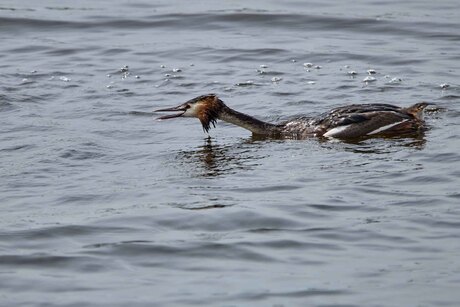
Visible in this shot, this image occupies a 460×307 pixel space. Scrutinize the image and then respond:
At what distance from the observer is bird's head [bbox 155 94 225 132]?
43.3 feet

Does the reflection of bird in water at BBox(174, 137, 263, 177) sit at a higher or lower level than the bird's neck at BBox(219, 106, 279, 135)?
lower

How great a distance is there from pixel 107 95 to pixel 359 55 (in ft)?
12.2

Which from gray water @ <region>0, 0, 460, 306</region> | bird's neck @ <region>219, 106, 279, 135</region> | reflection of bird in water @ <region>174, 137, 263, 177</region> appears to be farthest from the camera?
bird's neck @ <region>219, 106, 279, 135</region>

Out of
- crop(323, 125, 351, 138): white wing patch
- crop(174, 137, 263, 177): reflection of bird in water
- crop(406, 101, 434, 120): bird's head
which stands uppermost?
crop(406, 101, 434, 120): bird's head

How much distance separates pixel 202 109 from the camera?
1320 centimetres

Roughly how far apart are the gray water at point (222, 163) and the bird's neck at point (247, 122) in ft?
0.51

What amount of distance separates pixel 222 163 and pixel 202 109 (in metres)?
1.38

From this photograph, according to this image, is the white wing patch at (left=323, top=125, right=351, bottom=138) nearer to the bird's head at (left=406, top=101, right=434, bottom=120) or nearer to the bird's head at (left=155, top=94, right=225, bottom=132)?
the bird's head at (left=406, top=101, right=434, bottom=120)

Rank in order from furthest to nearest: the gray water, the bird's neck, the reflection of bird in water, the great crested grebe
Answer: the bird's neck < the great crested grebe < the reflection of bird in water < the gray water

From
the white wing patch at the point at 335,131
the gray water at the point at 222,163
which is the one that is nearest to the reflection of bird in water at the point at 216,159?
the gray water at the point at 222,163

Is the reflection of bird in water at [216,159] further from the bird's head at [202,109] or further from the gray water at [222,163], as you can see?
the bird's head at [202,109]

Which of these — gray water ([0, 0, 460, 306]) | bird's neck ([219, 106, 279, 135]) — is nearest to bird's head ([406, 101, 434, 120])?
gray water ([0, 0, 460, 306])

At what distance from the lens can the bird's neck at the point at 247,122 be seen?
13.1 meters

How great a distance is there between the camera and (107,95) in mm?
14883
